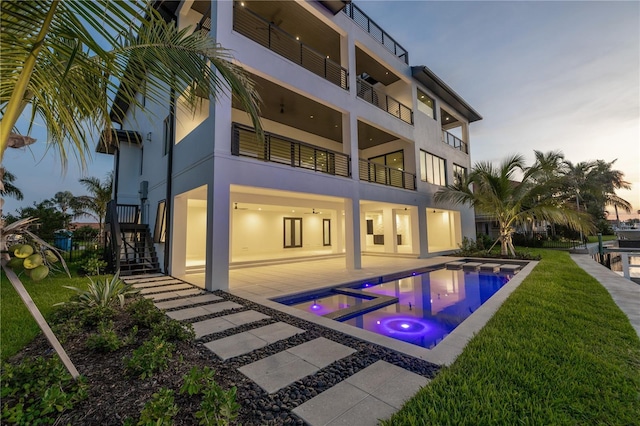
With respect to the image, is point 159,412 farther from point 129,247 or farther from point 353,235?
point 129,247

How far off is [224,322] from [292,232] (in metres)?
12.5

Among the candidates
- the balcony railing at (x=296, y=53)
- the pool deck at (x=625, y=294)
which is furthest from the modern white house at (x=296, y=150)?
the pool deck at (x=625, y=294)

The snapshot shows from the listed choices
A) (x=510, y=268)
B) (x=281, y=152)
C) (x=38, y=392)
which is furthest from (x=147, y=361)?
(x=510, y=268)

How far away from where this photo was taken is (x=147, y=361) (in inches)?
107

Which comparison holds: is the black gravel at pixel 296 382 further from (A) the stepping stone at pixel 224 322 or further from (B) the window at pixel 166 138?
(B) the window at pixel 166 138

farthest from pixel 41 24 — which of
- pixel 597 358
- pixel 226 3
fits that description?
pixel 226 3

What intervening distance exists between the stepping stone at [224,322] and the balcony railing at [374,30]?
38.7 ft

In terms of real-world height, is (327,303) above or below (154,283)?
below

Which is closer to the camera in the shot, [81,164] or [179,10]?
[81,164]

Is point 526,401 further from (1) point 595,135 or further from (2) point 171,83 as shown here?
(1) point 595,135

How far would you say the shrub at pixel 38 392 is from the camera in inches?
77.1

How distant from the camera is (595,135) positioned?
21344mm

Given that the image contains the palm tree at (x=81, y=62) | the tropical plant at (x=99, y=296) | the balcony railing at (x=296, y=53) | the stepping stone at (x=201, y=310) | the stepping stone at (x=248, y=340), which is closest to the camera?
the palm tree at (x=81, y=62)

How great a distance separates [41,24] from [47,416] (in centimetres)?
270
